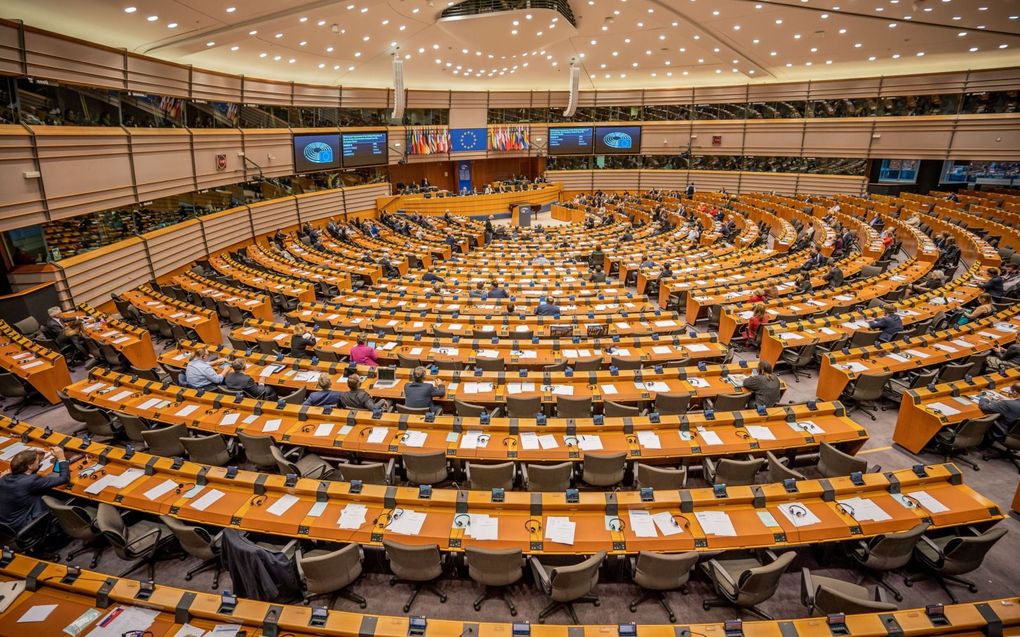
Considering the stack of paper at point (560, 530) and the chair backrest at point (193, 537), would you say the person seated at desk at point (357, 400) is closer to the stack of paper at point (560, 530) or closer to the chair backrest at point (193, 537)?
the chair backrest at point (193, 537)

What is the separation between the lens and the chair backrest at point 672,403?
28.2ft

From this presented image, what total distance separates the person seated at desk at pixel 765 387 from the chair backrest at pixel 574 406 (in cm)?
280

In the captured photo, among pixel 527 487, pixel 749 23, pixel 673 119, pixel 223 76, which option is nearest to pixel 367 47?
pixel 223 76

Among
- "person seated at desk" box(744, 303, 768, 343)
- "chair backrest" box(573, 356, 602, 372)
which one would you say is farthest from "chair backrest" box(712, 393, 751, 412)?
"person seated at desk" box(744, 303, 768, 343)

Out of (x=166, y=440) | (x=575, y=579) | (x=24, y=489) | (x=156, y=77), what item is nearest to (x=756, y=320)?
(x=575, y=579)

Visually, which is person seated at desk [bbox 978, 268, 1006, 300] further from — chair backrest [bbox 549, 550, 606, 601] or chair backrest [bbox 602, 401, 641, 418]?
chair backrest [bbox 549, 550, 606, 601]

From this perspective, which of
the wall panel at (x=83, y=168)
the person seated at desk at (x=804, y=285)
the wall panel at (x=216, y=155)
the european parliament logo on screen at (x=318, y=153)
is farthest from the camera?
the european parliament logo on screen at (x=318, y=153)

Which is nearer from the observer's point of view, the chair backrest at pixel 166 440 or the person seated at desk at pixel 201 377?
the chair backrest at pixel 166 440

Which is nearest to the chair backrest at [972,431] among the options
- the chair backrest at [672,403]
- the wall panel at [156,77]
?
the chair backrest at [672,403]

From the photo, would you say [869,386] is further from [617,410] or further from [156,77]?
[156,77]

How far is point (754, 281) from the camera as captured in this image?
52.5ft

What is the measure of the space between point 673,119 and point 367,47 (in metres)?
24.3

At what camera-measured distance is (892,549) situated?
→ 5566 mm

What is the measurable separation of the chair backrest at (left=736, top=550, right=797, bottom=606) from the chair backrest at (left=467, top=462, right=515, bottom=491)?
2958 mm
